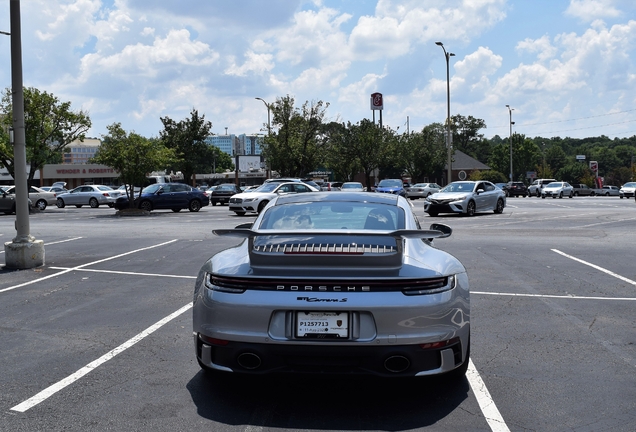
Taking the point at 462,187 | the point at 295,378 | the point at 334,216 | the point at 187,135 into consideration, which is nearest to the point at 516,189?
the point at 187,135

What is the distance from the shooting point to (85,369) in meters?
5.57

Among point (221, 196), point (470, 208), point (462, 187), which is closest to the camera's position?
point (470, 208)

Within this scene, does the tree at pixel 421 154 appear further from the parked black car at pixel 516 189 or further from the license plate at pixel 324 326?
the license plate at pixel 324 326

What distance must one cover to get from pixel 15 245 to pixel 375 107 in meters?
82.6

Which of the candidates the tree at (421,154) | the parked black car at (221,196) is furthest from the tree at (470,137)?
the parked black car at (221,196)

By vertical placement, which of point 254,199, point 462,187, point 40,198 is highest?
point 462,187

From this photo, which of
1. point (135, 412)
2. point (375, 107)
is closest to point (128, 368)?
point (135, 412)

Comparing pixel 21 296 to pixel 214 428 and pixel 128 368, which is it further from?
pixel 214 428

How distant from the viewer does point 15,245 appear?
39.0 ft

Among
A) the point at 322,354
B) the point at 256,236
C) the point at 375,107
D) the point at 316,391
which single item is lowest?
the point at 316,391

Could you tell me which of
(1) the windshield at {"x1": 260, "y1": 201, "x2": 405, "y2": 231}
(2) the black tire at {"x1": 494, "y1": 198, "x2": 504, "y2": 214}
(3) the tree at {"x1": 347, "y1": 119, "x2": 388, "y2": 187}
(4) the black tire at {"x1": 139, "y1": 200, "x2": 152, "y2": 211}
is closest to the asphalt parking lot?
(1) the windshield at {"x1": 260, "y1": 201, "x2": 405, "y2": 231}

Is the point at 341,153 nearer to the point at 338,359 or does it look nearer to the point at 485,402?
the point at 485,402

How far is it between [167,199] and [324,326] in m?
30.7

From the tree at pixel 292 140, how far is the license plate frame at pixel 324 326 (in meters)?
51.2
